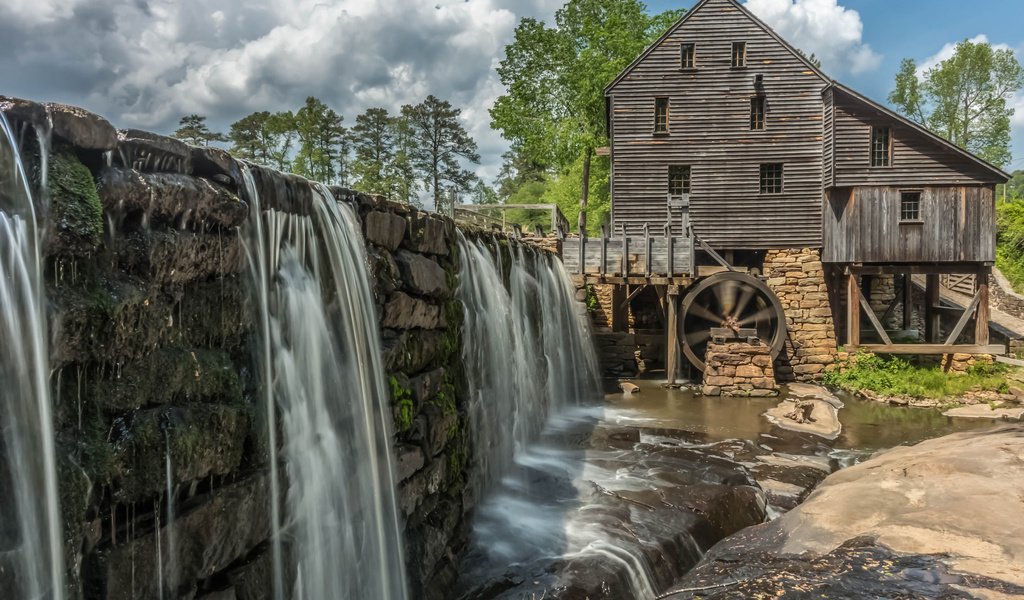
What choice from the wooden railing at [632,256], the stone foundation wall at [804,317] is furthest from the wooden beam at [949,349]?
the wooden railing at [632,256]

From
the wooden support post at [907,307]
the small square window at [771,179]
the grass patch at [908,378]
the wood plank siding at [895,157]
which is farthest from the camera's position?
the wooden support post at [907,307]

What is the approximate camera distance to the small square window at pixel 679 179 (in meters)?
→ 17.7

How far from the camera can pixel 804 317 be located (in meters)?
16.5

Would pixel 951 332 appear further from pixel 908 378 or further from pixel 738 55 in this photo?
pixel 738 55

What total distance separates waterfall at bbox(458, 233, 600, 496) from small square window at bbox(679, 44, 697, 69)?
793cm

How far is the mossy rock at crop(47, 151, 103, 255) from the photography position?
6.82 ft

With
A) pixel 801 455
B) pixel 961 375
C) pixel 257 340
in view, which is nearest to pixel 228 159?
pixel 257 340

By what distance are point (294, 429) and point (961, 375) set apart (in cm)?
1695

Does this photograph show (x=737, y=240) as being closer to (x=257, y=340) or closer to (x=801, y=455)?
(x=801, y=455)

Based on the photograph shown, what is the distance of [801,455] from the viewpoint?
9.29m

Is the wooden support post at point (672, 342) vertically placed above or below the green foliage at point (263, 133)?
below

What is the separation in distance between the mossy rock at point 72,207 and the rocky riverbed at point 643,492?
385 centimetres

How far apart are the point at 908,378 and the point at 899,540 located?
1278 centimetres

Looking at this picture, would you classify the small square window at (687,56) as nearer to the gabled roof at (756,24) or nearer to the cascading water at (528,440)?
the gabled roof at (756,24)
